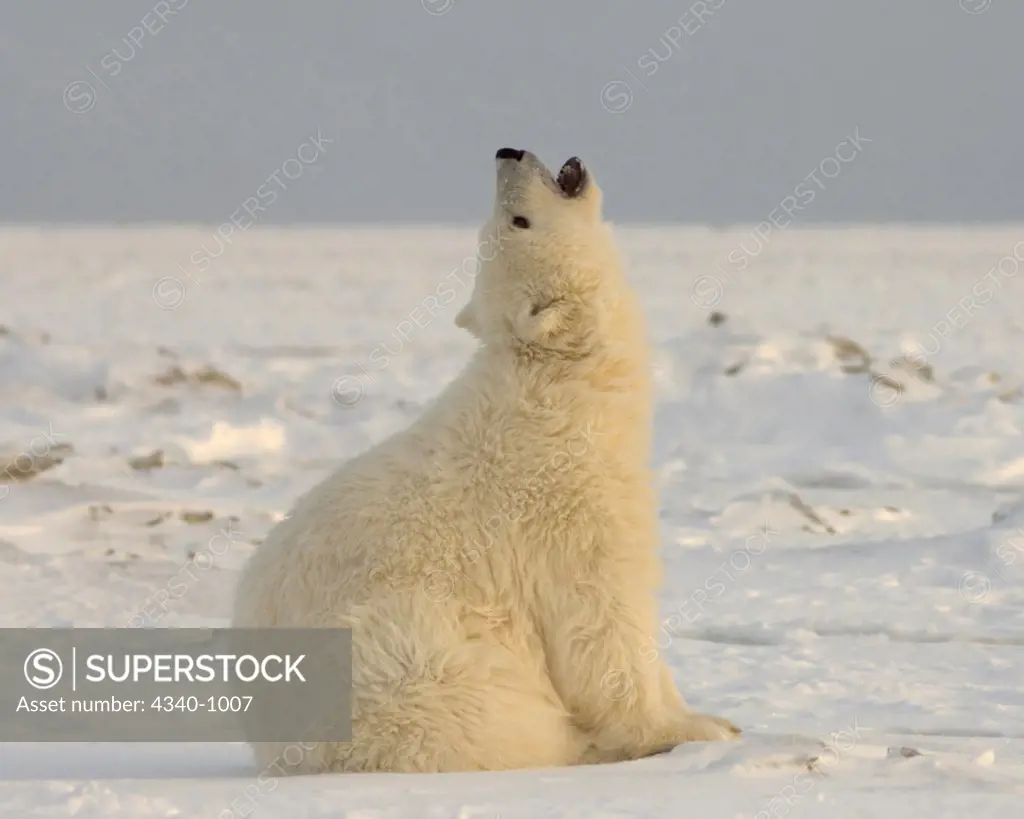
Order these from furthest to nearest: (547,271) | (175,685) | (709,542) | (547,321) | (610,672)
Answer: (709,542), (175,685), (547,271), (547,321), (610,672)

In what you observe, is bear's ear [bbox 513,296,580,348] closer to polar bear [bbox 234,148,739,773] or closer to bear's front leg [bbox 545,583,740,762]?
polar bear [bbox 234,148,739,773]

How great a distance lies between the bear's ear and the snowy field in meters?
1.11

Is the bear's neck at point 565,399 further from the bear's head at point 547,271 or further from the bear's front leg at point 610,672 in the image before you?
the bear's front leg at point 610,672

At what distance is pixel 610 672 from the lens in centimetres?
387

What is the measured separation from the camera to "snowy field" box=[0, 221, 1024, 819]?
3.42m

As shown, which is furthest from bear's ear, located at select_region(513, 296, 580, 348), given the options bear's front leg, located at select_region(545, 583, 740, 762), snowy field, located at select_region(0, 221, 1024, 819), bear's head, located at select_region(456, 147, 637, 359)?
snowy field, located at select_region(0, 221, 1024, 819)

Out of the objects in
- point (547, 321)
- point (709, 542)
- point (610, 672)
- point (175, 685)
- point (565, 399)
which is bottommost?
point (610, 672)

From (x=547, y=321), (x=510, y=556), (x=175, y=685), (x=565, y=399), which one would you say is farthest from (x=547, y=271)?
(x=175, y=685)

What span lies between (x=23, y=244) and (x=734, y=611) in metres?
64.8

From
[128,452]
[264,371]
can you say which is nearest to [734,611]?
[128,452]

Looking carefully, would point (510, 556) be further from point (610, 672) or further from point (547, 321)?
point (547, 321)

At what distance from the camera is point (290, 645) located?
12.4 ft

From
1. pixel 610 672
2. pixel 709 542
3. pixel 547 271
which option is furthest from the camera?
pixel 709 542

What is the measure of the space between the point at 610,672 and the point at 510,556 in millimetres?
387
